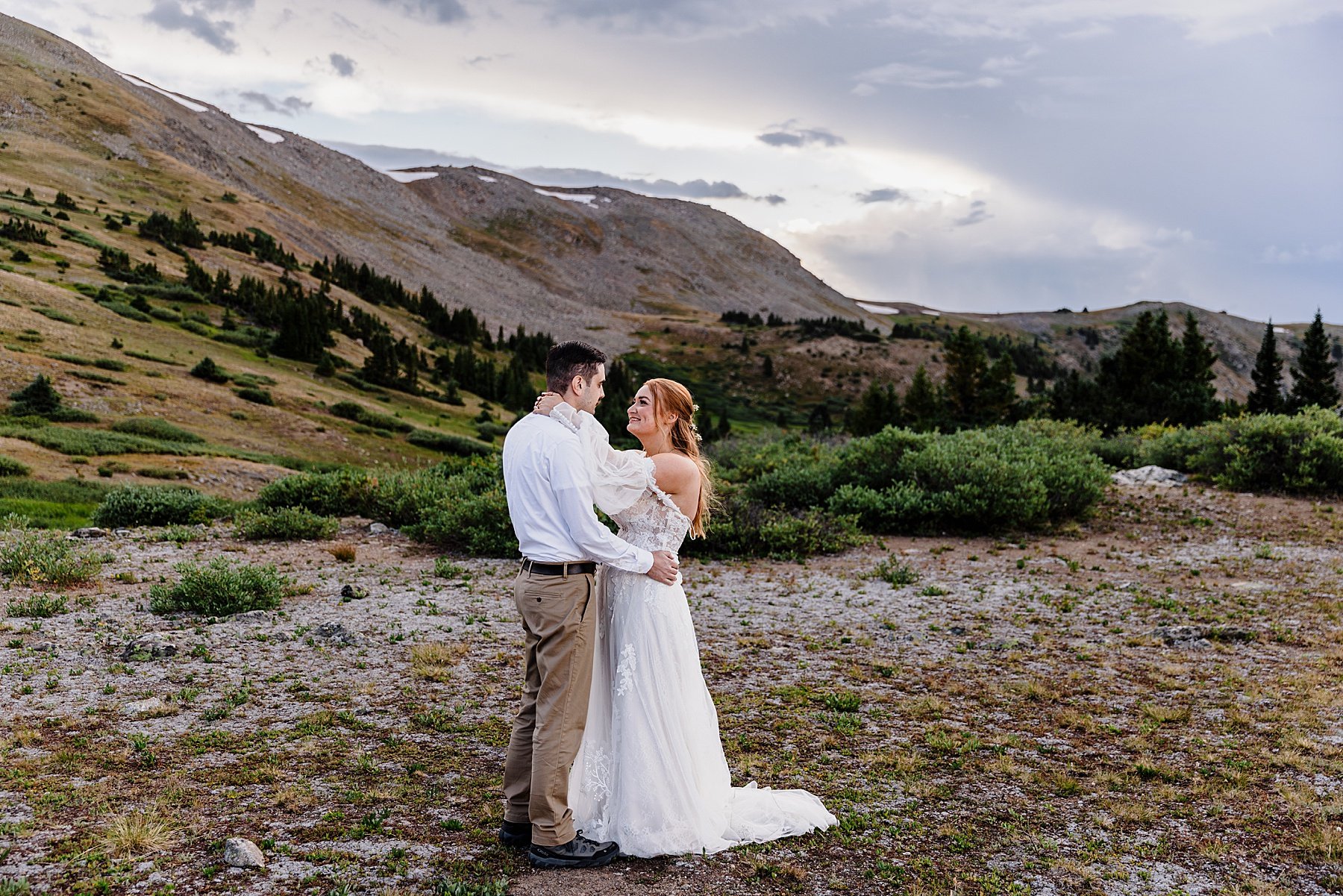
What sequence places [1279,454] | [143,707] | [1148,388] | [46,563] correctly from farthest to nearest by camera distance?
[1148,388], [1279,454], [46,563], [143,707]

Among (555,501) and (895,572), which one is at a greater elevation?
(555,501)

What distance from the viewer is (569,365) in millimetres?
4605

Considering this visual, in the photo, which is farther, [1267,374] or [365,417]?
[1267,374]

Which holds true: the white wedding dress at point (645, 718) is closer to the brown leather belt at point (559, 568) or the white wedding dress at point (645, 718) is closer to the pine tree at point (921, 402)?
the brown leather belt at point (559, 568)

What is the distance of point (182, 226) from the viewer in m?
65.6

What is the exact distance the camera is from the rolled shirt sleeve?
179 inches

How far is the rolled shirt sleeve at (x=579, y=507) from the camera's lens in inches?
179

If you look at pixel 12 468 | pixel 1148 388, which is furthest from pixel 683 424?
pixel 1148 388

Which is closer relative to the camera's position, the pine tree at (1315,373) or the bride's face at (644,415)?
the bride's face at (644,415)

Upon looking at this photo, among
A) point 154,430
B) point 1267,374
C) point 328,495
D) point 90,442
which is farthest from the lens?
point 1267,374

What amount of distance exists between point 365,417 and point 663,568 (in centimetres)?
3568

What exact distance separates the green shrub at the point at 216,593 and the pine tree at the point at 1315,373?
209 feet

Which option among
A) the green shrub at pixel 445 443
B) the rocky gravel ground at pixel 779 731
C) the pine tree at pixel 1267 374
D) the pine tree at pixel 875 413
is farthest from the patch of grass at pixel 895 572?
the pine tree at pixel 1267 374

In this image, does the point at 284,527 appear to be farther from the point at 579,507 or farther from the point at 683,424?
the point at 579,507
